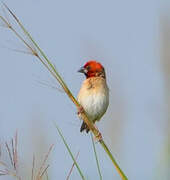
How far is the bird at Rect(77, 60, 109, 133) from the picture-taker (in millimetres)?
4211

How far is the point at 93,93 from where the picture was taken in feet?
13.8

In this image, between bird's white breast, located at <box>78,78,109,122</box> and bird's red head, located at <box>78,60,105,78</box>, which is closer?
bird's white breast, located at <box>78,78,109,122</box>

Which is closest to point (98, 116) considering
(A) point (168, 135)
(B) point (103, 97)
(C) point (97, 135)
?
(B) point (103, 97)

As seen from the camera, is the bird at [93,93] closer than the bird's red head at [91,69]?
Yes

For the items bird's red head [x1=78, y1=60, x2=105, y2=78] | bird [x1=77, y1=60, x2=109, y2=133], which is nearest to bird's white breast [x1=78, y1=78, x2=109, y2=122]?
bird [x1=77, y1=60, x2=109, y2=133]

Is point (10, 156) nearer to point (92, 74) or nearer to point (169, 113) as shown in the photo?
point (169, 113)

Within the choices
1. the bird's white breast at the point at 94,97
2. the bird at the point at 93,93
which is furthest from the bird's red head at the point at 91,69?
the bird's white breast at the point at 94,97

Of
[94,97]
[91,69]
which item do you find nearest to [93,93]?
[94,97]

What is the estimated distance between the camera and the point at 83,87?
431 cm

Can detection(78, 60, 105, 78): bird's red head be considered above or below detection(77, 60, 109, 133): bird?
above

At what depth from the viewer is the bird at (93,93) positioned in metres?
4.21

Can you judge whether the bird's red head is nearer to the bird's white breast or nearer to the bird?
the bird

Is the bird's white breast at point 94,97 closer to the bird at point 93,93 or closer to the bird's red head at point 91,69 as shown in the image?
the bird at point 93,93

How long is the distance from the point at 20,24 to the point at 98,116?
8.69 feet
